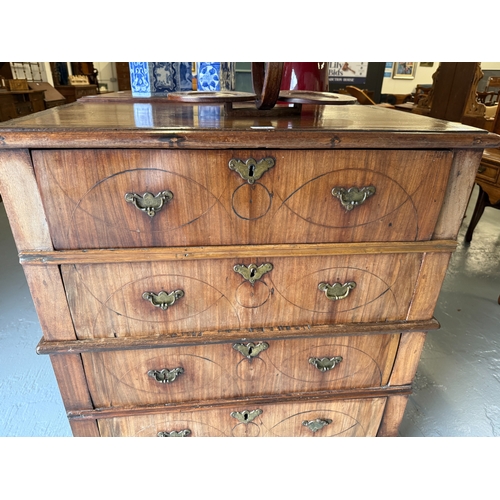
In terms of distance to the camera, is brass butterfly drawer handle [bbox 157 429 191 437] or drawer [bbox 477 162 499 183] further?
drawer [bbox 477 162 499 183]

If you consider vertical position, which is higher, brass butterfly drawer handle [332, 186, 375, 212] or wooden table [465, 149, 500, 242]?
brass butterfly drawer handle [332, 186, 375, 212]

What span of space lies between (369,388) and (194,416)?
1.62 ft

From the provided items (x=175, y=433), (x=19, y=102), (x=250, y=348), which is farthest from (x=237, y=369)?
(x=19, y=102)

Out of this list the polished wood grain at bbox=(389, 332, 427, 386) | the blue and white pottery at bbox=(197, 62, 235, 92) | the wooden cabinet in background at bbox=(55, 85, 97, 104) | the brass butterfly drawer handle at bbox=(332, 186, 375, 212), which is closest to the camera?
the brass butterfly drawer handle at bbox=(332, 186, 375, 212)

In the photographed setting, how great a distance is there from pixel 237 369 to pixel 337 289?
0.34 metres

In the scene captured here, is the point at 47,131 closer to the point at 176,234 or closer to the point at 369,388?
the point at 176,234

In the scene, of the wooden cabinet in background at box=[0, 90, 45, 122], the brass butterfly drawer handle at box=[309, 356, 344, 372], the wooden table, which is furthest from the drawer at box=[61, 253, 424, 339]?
the wooden cabinet in background at box=[0, 90, 45, 122]

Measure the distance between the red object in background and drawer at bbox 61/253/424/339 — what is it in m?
0.90

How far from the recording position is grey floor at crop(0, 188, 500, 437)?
4.25 feet

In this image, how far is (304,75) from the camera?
1429 mm

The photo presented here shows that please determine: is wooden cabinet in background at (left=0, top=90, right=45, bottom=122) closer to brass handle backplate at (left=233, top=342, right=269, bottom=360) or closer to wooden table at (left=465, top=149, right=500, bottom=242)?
brass handle backplate at (left=233, top=342, right=269, bottom=360)

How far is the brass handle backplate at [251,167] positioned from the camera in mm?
710

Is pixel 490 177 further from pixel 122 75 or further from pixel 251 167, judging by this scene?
pixel 122 75

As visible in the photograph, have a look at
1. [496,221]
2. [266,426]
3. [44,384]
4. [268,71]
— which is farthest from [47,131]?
[496,221]
